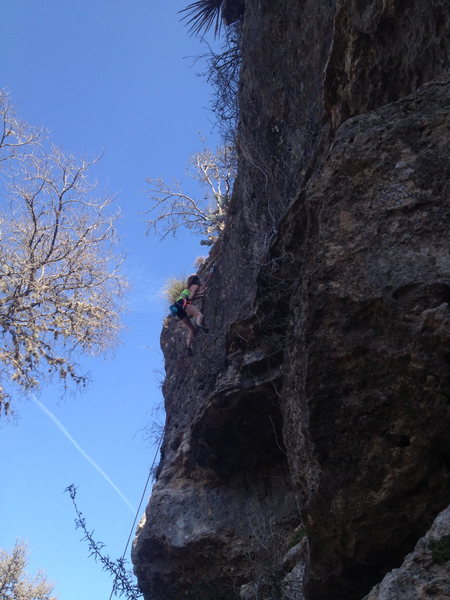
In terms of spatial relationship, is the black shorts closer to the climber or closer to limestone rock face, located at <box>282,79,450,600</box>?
the climber

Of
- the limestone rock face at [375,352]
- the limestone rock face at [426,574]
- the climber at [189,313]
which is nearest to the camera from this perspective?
the limestone rock face at [426,574]

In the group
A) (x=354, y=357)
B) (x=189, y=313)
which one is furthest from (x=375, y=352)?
(x=189, y=313)

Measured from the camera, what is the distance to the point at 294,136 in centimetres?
793

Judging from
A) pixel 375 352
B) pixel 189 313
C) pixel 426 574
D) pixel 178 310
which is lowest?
pixel 426 574

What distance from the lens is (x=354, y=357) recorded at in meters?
3.74

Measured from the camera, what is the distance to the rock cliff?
354cm

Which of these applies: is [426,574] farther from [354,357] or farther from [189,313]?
[189,313]

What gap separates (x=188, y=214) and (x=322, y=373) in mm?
12928

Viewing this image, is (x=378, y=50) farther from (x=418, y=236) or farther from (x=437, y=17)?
(x=418, y=236)

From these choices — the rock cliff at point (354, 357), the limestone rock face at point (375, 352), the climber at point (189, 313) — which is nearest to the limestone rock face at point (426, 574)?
the rock cliff at point (354, 357)

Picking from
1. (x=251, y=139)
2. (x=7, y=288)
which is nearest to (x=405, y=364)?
(x=251, y=139)

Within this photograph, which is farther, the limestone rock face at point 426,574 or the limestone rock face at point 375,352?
the limestone rock face at point 375,352

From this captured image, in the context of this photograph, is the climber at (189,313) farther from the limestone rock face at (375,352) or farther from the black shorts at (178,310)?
the limestone rock face at (375,352)

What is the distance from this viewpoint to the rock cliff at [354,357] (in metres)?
3.54
